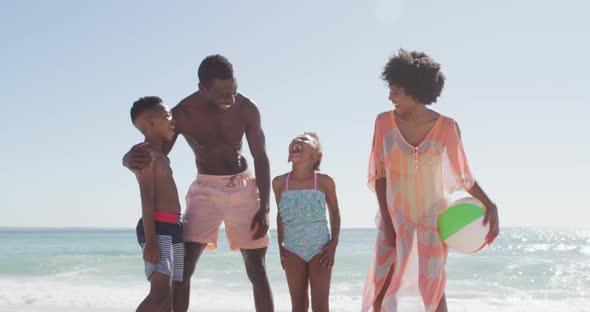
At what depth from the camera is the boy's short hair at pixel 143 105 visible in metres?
4.02

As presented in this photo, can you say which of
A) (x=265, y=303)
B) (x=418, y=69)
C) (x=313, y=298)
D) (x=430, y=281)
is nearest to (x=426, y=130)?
(x=418, y=69)

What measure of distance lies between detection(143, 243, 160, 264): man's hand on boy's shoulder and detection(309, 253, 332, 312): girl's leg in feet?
3.36

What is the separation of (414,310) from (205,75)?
1.98m

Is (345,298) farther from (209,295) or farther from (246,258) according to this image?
(246,258)

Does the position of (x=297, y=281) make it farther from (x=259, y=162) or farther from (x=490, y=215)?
(x=490, y=215)

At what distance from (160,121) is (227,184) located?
0.76 m

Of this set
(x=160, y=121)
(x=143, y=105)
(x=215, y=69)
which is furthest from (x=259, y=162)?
(x=143, y=105)

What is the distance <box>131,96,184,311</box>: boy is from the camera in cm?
387

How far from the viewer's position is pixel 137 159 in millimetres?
3863

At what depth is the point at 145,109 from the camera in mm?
4012

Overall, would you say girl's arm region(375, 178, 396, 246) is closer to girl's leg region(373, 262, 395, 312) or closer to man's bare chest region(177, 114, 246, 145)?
girl's leg region(373, 262, 395, 312)

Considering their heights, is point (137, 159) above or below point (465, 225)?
above

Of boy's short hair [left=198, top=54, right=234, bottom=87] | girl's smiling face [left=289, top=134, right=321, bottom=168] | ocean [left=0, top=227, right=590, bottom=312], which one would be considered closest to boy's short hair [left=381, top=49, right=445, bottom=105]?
girl's smiling face [left=289, top=134, right=321, bottom=168]

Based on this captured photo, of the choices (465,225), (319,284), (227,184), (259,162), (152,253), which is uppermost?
(259,162)
